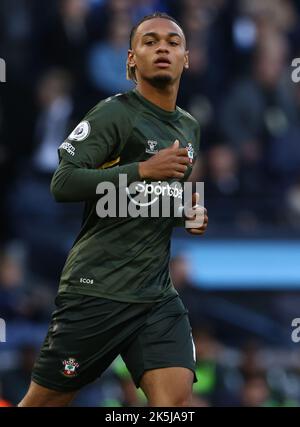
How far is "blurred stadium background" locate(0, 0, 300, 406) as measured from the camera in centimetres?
945

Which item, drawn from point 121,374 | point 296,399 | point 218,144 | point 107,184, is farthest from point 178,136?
point 218,144

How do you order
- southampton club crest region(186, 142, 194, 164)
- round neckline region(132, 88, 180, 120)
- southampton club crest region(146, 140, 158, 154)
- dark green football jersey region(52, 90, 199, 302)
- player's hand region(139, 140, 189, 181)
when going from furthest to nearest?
southampton club crest region(186, 142, 194, 164) < round neckline region(132, 88, 180, 120) < southampton club crest region(146, 140, 158, 154) < dark green football jersey region(52, 90, 199, 302) < player's hand region(139, 140, 189, 181)

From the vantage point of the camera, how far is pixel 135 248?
5.15 m

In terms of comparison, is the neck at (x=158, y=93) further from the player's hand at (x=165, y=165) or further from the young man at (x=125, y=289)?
the player's hand at (x=165, y=165)

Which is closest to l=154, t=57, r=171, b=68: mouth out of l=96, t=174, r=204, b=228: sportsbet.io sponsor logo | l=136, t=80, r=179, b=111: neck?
l=136, t=80, r=179, b=111: neck

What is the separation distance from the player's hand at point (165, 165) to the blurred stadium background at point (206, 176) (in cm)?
411

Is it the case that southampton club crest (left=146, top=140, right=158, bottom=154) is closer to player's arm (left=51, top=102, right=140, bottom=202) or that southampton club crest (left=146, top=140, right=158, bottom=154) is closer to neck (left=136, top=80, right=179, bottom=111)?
player's arm (left=51, top=102, right=140, bottom=202)

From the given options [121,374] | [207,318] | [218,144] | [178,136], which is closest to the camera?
[178,136]

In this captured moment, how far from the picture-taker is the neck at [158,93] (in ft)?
17.3

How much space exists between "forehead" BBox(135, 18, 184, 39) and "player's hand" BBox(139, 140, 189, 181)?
628 mm

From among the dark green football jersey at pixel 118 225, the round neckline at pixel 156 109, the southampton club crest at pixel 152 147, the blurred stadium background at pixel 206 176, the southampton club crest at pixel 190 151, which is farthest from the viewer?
the blurred stadium background at pixel 206 176

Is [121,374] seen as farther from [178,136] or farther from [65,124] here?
[178,136]

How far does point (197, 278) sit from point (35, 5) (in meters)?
3.23

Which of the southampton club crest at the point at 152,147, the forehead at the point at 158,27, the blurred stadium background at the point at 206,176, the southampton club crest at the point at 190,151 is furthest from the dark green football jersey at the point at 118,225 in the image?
the blurred stadium background at the point at 206,176
